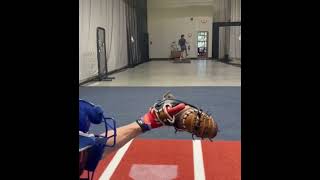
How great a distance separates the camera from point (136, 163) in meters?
2.59

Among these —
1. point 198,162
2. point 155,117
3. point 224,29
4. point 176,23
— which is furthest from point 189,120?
point 176,23

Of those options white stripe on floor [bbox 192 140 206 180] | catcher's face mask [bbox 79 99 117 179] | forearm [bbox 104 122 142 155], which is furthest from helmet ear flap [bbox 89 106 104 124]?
white stripe on floor [bbox 192 140 206 180]

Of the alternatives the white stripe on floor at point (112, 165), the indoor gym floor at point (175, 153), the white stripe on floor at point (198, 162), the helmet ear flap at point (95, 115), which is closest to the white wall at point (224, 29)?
the indoor gym floor at point (175, 153)

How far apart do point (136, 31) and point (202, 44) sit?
18.8 ft

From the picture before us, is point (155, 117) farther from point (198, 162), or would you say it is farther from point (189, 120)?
point (198, 162)

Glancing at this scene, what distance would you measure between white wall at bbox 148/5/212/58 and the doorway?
0.80ft

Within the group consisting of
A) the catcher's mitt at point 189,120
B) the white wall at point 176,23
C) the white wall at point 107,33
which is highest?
the white wall at point 176,23

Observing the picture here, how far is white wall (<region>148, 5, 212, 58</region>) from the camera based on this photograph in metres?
18.8

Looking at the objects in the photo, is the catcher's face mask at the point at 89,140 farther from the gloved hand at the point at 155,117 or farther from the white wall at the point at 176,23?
the white wall at the point at 176,23

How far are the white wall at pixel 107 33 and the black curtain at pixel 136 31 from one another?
1.59 feet

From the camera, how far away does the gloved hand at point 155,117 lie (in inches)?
69.9

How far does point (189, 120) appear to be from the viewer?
173 cm
